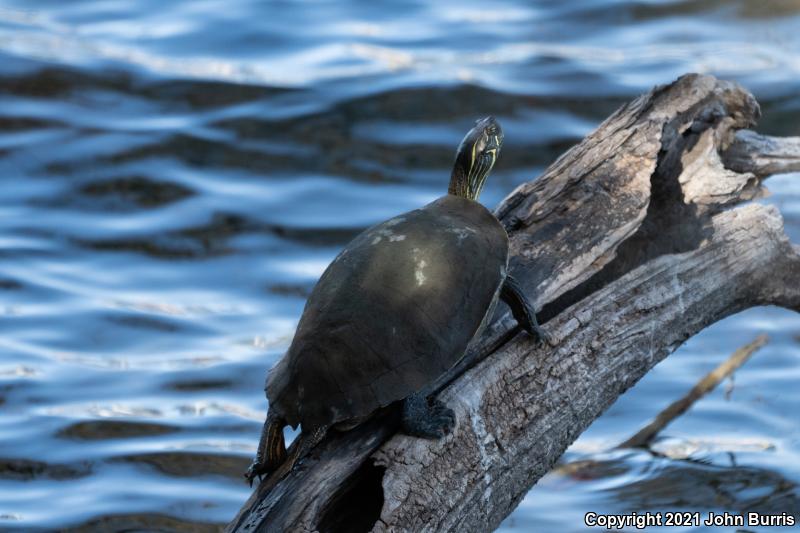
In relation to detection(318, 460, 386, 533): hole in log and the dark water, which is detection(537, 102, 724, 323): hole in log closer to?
detection(318, 460, 386, 533): hole in log

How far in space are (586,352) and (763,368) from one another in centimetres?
213

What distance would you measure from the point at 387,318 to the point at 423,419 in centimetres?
23

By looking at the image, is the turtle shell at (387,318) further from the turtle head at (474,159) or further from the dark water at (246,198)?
the dark water at (246,198)

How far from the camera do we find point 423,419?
2.45m

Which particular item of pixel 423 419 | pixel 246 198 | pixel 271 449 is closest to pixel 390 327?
pixel 423 419

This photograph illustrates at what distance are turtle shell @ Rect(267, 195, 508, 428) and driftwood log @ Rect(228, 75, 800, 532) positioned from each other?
117 millimetres

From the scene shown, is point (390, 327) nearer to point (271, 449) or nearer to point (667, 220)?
point (271, 449)

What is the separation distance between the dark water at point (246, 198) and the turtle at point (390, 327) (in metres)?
1.26

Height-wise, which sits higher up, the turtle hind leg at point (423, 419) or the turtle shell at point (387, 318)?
the turtle shell at point (387, 318)

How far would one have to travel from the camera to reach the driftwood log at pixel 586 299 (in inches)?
95.0

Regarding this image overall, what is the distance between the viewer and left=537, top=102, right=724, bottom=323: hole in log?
312 cm

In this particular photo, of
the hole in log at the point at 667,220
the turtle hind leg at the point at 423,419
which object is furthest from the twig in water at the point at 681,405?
the turtle hind leg at the point at 423,419

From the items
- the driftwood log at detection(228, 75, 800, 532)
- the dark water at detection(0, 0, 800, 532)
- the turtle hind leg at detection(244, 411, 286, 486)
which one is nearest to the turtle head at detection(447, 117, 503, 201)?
the driftwood log at detection(228, 75, 800, 532)

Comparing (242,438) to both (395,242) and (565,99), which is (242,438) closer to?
(395,242)
